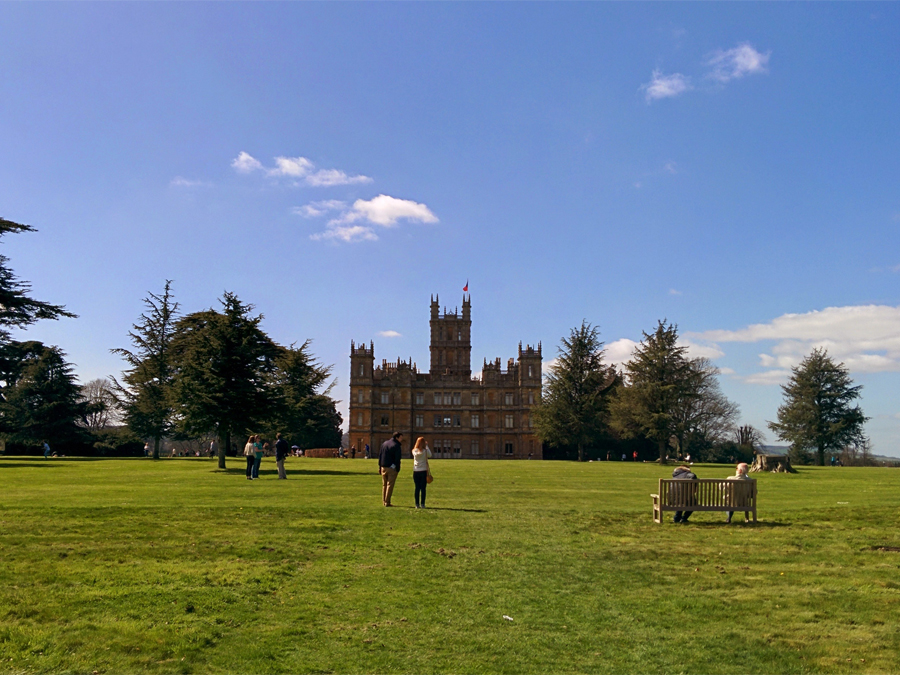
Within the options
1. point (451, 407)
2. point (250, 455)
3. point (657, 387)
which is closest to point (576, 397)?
point (657, 387)

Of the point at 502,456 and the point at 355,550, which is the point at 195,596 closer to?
the point at 355,550

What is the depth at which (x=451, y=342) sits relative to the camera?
10844 centimetres

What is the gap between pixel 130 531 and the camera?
12055 millimetres

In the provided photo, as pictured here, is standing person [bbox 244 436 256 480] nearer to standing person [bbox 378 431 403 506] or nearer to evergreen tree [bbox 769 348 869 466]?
standing person [bbox 378 431 403 506]

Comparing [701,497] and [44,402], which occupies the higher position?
[44,402]

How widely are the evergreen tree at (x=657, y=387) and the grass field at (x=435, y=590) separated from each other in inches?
1698

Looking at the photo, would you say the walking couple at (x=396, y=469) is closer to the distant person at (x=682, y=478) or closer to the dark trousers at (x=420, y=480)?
the dark trousers at (x=420, y=480)

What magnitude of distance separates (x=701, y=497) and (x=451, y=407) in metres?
85.4

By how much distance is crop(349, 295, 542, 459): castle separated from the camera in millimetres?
97375

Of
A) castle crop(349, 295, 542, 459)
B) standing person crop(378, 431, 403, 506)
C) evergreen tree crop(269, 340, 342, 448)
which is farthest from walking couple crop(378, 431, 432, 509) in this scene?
castle crop(349, 295, 542, 459)

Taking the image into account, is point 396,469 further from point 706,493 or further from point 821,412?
point 821,412

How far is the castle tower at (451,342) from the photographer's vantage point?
108 metres

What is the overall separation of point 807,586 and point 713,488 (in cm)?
572

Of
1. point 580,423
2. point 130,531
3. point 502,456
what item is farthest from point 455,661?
point 502,456
